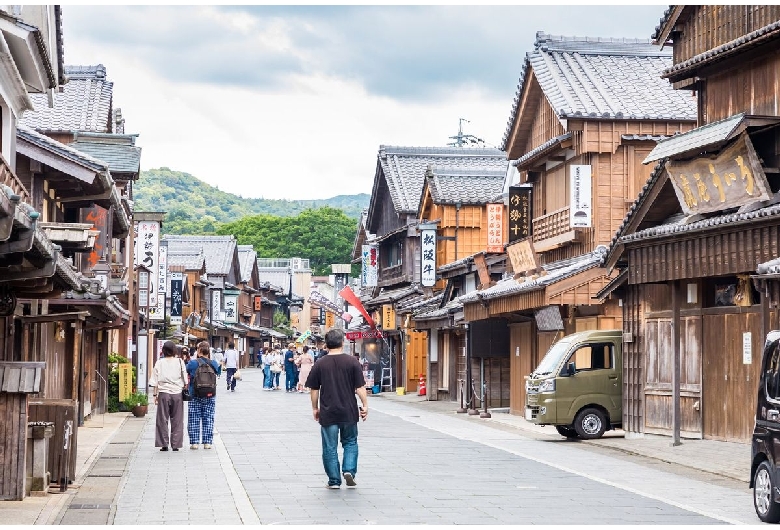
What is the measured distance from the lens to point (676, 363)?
21.8m

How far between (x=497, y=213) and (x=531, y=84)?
6227 millimetres

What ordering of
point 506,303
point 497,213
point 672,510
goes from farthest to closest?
point 497,213 < point 506,303 < point 672,510

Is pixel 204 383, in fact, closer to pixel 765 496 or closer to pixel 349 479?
pixel 349 479

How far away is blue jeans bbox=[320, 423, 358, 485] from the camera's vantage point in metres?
14.5

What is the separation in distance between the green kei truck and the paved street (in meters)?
0.73

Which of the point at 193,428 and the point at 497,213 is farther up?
the point at 497,213

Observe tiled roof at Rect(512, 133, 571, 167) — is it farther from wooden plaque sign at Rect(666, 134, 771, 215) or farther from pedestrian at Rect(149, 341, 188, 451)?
pedestrian at Rect(149, 341, 188, 451)

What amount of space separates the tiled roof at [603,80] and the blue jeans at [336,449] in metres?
17.1

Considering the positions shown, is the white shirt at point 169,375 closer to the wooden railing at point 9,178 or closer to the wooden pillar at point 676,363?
the wooden railing at point 9,178

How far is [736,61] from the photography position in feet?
70.1

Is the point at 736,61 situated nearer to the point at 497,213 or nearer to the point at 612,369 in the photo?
the point at 612,369

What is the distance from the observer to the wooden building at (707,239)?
19.6 m

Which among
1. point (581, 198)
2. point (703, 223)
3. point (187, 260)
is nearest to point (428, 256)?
point (581, 198)

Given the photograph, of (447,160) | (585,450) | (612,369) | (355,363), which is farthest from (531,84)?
(447,160)
